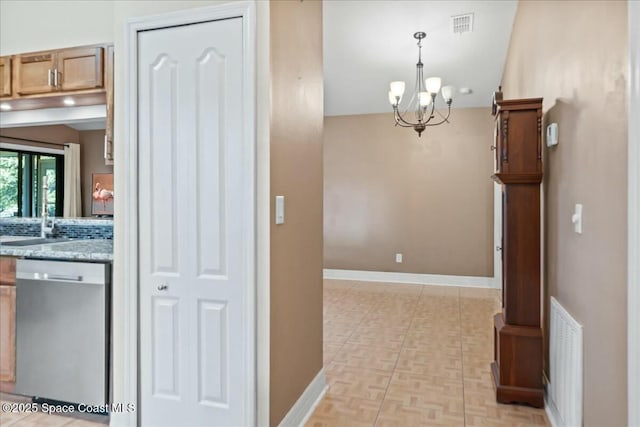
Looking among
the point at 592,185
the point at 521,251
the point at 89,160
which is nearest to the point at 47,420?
the point at 89,160

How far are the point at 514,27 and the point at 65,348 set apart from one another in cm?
471

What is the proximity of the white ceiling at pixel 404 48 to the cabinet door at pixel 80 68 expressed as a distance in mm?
2346

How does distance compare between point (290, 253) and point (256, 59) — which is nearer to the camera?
point (256, 59)

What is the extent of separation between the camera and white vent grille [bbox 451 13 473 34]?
405 cm

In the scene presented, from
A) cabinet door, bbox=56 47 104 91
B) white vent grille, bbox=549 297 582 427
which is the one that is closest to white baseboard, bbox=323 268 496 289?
white vent grille, bbox=549 297 582 427

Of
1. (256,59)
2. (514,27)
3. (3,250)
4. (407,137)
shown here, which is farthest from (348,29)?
(3,250)

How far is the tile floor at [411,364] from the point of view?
2.31m

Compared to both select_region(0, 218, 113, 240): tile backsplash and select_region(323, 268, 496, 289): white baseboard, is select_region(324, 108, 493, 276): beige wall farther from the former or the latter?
select_region(0, 218, 113, 240): tile backsplash

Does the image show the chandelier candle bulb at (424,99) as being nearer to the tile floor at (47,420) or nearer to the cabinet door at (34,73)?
the cabinet door at (34,73)

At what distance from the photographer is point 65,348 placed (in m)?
2.23

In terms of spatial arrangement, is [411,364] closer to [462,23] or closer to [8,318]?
[8,318]

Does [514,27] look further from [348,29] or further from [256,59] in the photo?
[256,59]

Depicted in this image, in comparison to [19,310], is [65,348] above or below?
below

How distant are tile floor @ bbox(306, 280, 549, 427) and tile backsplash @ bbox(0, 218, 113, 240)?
74.5 inches
